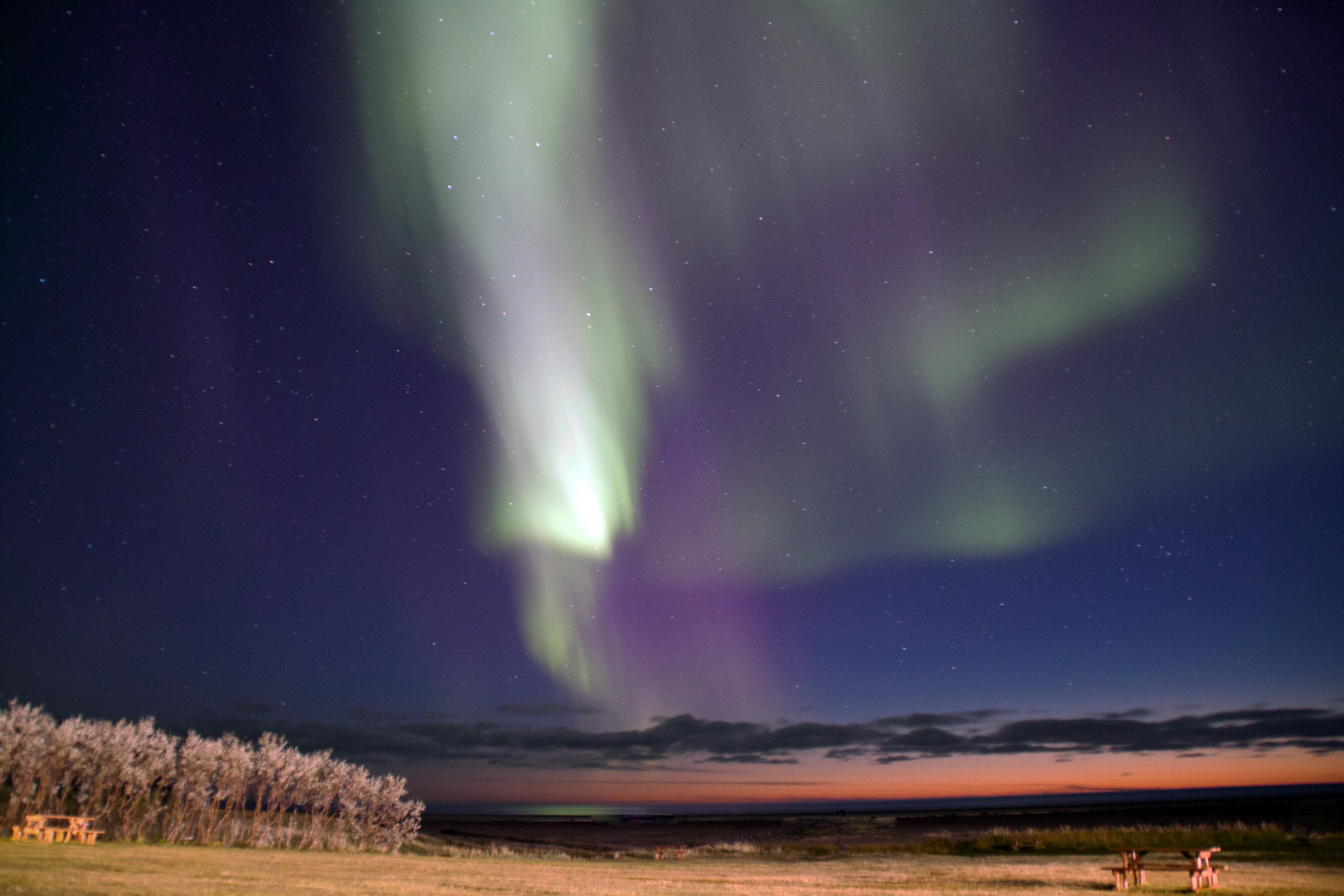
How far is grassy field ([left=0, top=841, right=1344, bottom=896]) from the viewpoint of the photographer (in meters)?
18.9

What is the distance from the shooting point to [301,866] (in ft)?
101

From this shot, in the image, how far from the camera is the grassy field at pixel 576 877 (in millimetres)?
18938

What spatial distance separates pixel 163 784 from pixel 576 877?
2132 inches

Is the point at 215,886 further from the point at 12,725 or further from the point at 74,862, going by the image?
the point at 12,725

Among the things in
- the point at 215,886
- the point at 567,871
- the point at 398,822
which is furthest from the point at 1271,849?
the point at 398,822

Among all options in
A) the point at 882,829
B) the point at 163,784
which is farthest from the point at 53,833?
the point at 882,829

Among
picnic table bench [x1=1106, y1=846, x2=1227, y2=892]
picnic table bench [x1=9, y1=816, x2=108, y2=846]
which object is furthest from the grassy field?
picnic table bench [x1=9, y1=816, x2=108, y2=846]

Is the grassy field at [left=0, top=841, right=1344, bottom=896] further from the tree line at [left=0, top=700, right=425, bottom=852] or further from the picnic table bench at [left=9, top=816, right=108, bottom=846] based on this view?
the tree line at [left=0, top=700, right=425, bottom=852]

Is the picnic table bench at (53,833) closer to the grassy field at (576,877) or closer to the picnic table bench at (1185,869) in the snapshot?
the grassy field at (576,877)

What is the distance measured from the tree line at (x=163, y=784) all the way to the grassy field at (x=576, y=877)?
27478 millimetres

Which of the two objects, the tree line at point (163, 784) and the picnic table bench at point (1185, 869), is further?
the tree line at point (163, 784)

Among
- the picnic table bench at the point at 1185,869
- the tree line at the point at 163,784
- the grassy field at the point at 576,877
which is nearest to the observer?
the picnic table bench at the point at 1185,869

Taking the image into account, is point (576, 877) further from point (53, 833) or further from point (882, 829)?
point (882, 829)

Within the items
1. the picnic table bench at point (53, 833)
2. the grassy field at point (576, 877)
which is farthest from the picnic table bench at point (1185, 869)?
the picnic table bench at point (53, 833)
